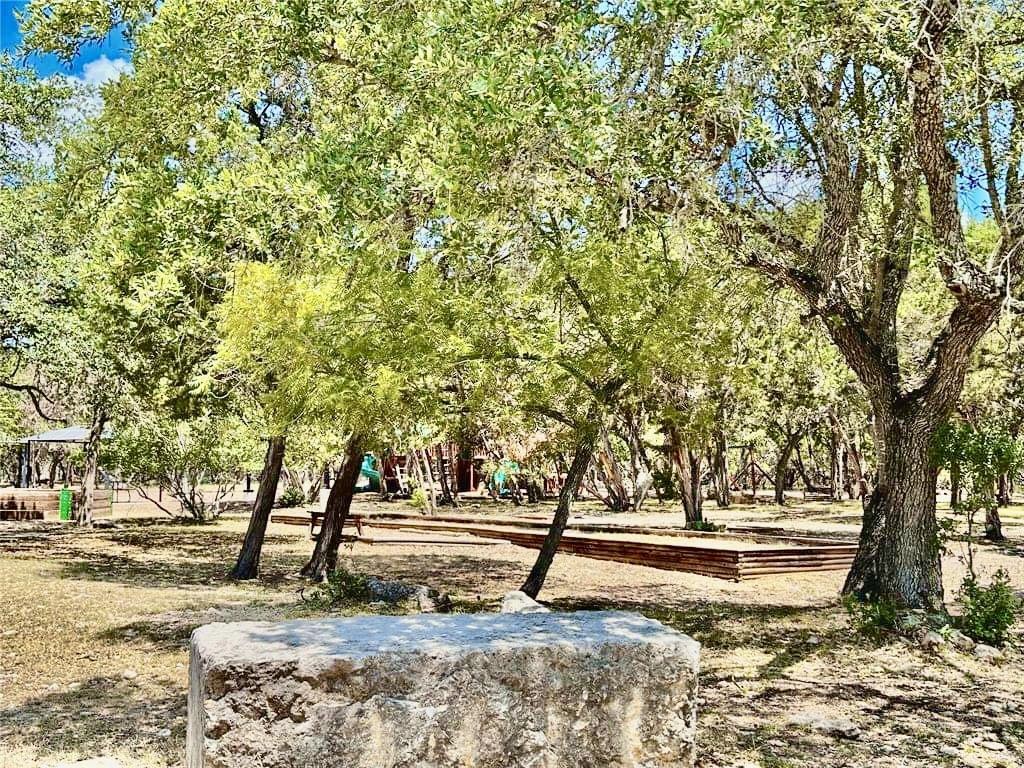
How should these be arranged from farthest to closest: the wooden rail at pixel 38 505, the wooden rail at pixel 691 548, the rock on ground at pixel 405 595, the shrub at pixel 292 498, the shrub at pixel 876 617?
the shrub at pixel 292 498
the wooden rail at pixel 38 505
the wooden rail at pixel 691 548
the rock on ground at pixel 405 595
the shrub at pixel 876 617

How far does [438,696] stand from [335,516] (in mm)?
9868

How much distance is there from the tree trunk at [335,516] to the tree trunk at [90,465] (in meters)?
10.5

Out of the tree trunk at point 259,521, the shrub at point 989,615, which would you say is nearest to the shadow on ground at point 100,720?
the tree trunk at point 259,521

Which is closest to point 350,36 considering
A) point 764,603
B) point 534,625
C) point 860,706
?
point 534,625

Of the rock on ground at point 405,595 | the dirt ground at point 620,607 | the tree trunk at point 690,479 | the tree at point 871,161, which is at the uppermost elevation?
the tree at point 871,161

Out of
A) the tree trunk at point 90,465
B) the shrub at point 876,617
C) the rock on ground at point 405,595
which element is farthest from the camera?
the tree trunk at point 90,465

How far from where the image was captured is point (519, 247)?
912cm

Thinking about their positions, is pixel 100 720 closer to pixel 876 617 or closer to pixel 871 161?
pixel 876 617

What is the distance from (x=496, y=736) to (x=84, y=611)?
8.29 meters

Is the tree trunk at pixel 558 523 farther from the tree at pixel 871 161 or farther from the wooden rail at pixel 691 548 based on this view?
the wooden rail at pixel 691 548

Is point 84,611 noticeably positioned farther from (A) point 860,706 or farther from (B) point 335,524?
(A) point 860,706

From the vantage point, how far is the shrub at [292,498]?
35.2m

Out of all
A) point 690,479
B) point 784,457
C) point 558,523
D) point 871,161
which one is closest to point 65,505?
point 690,479

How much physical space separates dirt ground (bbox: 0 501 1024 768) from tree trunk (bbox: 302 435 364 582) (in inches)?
18.8
